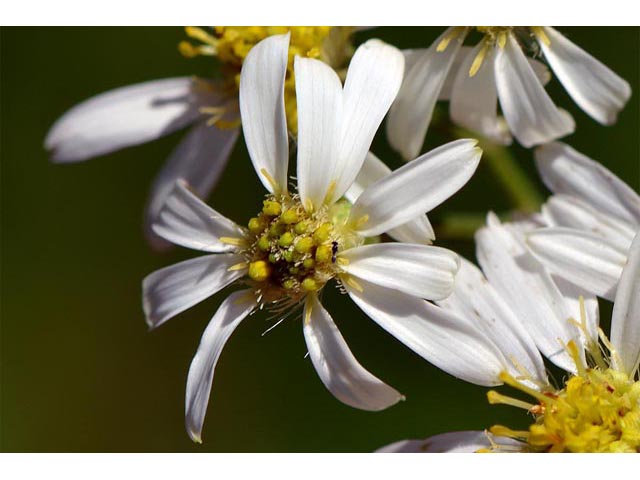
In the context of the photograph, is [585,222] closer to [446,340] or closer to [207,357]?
[446,340]

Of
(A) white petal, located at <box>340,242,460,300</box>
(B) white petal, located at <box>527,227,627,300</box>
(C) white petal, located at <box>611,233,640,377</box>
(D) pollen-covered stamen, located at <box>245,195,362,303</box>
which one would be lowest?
(C) white petal, located at <box>611,233,640,377</box>

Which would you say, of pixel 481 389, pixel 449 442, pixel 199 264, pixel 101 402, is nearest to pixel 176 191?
pixel 199 264

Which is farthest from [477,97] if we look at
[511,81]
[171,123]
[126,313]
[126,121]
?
[126,313]

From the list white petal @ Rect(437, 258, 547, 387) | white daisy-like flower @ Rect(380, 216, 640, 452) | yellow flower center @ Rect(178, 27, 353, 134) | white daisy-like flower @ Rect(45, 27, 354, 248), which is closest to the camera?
white daisy-like flower @ Rect(380, 216, 640, 452)

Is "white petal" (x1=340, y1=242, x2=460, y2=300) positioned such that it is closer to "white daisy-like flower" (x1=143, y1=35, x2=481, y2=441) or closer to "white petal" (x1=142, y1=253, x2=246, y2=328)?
"white daisy-like flower" (x1=143, y1=35, x2=481, y2=441)

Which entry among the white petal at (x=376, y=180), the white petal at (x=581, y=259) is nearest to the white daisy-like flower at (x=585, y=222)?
the white petal at (x=581, y=259)

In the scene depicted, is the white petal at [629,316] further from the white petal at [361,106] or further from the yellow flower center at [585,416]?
the white petal at [361,106]

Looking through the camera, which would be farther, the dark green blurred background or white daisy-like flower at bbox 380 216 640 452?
the dark green blurred background

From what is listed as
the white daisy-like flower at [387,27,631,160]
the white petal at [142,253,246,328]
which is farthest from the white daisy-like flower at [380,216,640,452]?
the white petal at [142,253,246,328]
